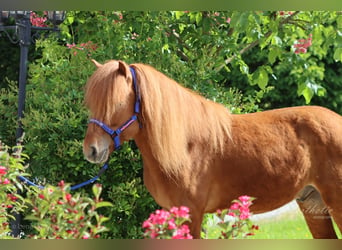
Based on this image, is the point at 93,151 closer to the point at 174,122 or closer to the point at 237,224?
the point at 174,122

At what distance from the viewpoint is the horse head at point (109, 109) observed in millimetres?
2895

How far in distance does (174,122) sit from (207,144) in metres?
0.26

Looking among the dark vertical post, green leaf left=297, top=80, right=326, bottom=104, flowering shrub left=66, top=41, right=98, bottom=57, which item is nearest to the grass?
green leaf left=297, top=80, right=326, bottom=104

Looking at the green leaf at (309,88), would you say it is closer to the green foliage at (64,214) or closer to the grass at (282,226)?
the grass at (282,226)

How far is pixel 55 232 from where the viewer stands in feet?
7.10

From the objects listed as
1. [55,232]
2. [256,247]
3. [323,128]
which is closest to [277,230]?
[323,128]

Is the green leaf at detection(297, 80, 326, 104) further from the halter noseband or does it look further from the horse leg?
the halter noseband

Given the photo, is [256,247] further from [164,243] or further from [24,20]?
[24,20]

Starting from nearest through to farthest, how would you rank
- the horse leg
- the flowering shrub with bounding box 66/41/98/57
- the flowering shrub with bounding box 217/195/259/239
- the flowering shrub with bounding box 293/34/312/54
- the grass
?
the flowering shrub with bounding box 217/195/259/239, the horse leg, the flowering shrub with bounding box 66/41/98/57, the flowering shrub with bounding box 293/34/312/54, the grass

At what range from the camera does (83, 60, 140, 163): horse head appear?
114 inches

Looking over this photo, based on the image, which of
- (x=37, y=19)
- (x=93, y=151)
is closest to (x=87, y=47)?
(x=37, y=19)

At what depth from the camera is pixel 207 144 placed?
3.17m

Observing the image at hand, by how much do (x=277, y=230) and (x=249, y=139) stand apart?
2.96 meters
